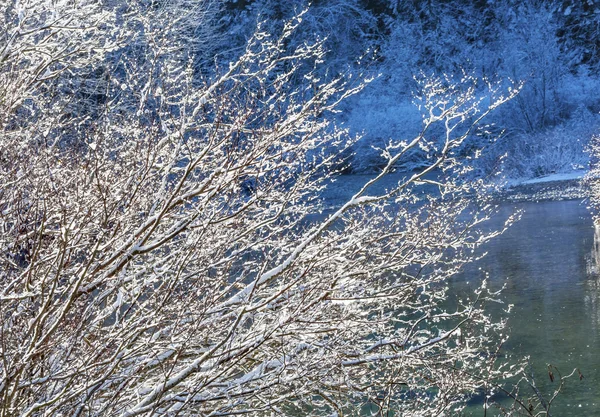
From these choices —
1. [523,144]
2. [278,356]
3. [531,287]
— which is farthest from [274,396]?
[523,144]

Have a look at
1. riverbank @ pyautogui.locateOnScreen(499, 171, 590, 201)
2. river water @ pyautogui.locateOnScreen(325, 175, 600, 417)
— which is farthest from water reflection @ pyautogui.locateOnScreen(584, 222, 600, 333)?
riverbank @ pyautogui.locateOnScreen(499, 171, 590, 201)

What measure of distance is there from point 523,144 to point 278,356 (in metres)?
27.9

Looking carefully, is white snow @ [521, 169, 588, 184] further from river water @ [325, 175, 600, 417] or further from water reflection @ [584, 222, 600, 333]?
water reflection @ [584, 222, 600, 333]

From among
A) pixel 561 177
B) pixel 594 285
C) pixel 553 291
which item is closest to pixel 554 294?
pixel 553 291

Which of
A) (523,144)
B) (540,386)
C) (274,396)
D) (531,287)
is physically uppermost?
(274,396)

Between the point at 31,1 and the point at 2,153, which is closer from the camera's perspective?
the point at 2,153

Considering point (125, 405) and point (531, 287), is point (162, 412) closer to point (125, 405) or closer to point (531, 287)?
point (125, 405)

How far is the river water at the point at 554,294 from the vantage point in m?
9.41

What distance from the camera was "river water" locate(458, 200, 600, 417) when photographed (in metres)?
9.41

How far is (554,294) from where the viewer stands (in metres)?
13.3

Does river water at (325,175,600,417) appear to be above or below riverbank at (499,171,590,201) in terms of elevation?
above

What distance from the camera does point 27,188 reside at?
633 cm

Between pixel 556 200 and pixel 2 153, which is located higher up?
pixel 2 153

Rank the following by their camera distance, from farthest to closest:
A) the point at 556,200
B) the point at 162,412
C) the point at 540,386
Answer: the point at 556,200 → the point at 540,386 → the point at 162,412
